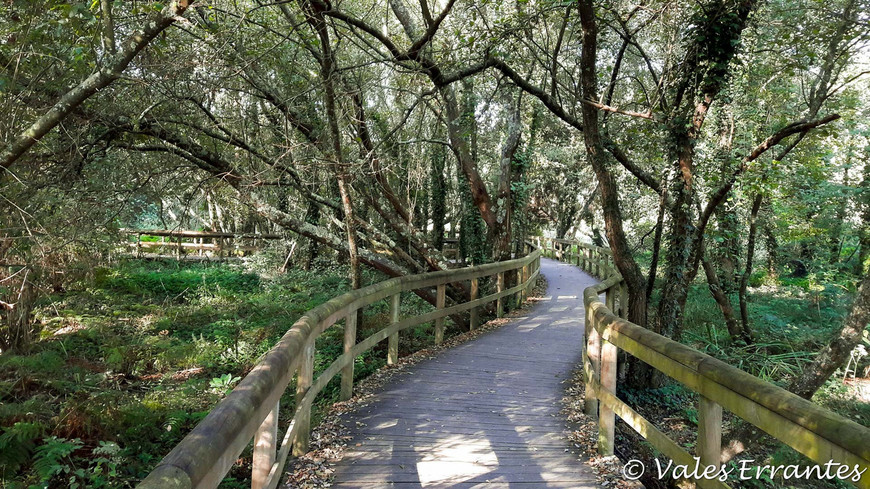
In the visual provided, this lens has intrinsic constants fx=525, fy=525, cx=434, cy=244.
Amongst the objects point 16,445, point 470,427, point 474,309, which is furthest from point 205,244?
point 470,427

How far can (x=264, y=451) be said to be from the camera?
2.79 metres

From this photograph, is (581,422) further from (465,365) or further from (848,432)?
(848,432)

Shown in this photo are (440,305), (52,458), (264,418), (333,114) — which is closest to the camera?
(264,418)

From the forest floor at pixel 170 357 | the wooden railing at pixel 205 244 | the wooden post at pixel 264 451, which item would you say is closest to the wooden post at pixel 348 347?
the forest floor at pixel 170 357

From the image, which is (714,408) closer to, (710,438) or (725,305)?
(710,438)

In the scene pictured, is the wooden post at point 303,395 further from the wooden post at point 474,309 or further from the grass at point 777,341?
the wooden post at point 474,309

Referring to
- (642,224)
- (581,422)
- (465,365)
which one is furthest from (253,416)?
(642,224)

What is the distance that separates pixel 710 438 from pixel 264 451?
7.75ft

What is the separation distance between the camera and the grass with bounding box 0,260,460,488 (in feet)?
16.6

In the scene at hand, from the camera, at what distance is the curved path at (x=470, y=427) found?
3.82 m

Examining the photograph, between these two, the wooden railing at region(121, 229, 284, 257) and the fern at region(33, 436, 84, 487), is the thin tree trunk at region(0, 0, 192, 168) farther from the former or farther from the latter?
the wooden railing at region(121, 229, 284, 257)

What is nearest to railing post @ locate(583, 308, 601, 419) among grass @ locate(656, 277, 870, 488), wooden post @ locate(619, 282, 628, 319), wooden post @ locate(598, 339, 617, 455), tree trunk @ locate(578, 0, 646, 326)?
wooden post @ locate(598, 339, 617, 455)

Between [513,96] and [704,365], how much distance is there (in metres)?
10.6

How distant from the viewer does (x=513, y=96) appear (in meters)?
12.6
